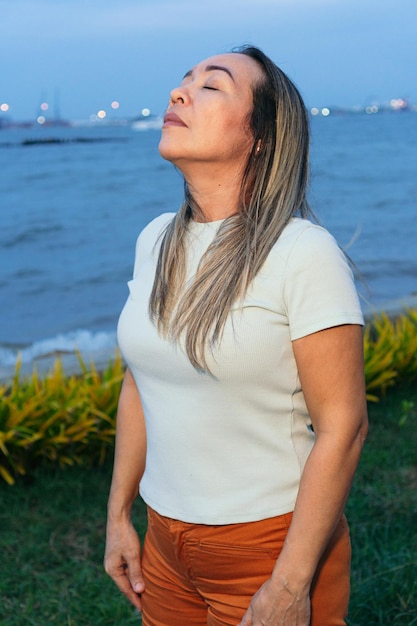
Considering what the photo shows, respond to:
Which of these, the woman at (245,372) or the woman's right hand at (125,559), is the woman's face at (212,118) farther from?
the woman's right hand at (125,559)

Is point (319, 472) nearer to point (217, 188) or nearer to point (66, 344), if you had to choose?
point (217, 188)

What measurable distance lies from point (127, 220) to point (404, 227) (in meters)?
7.45

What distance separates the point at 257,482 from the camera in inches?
74.7

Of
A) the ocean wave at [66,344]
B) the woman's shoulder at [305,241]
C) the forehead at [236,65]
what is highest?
the forehead at [236,65]

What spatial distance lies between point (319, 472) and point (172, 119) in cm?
89

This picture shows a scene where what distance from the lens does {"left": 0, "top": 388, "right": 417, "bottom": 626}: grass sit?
11.0 ft

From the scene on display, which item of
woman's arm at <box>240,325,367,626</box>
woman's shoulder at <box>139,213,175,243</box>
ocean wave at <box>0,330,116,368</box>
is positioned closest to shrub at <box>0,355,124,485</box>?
woman's shoulder at <box>139,213,175,243</box>

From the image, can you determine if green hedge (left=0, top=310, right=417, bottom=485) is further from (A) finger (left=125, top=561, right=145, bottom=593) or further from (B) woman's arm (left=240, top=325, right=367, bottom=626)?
(B) woman's arm (left=240, top=325, right=367, bottom=626)

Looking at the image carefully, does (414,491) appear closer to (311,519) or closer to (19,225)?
(311,519)

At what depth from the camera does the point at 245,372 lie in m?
1.85

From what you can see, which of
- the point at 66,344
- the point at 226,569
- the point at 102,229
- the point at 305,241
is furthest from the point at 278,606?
the point at 102,229

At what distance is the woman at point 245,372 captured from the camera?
5.91 ft

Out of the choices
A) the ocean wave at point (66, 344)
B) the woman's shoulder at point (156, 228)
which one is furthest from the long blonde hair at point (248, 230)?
the ocean wave at point (66, 344)

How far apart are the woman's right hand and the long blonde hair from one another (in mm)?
617
